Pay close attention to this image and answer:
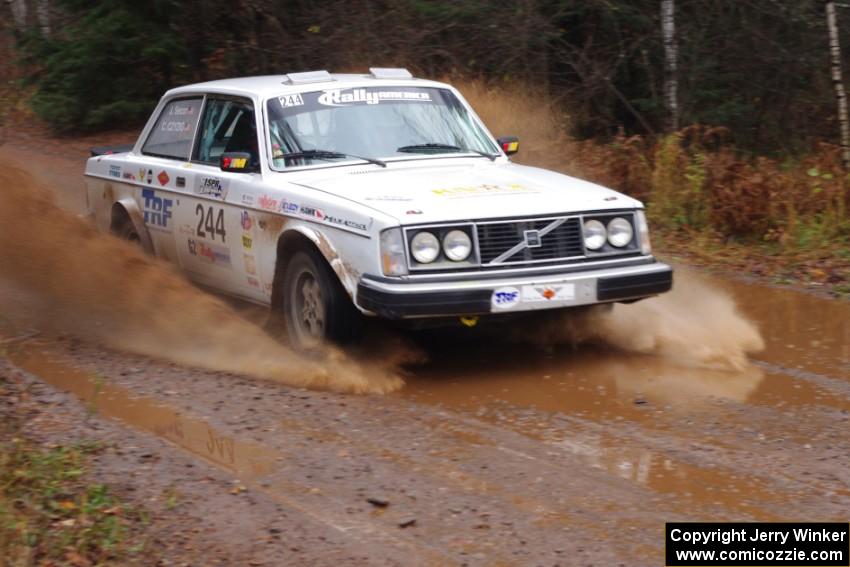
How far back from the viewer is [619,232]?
647 cm

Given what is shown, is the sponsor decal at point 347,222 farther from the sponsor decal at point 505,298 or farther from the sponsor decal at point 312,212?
the sponsor decal at point 505,298

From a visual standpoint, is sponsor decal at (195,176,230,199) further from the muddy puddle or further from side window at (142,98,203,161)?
the muddy puddle

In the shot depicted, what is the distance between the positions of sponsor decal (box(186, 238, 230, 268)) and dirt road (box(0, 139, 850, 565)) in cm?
86

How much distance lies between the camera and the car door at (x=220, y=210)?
7211 millimetres

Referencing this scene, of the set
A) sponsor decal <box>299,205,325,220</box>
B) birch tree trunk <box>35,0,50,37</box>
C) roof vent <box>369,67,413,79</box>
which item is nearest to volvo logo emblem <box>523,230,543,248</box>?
sponsor decal <box>299,205,325,220</box>

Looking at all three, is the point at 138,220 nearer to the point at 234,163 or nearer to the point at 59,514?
the point at 234,163

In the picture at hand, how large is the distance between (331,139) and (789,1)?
8.11 m

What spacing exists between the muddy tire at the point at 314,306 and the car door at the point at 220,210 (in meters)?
0.46

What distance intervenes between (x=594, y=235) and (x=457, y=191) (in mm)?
803

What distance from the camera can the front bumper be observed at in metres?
5.88

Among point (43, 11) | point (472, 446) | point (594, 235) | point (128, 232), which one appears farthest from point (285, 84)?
point (43, 11)

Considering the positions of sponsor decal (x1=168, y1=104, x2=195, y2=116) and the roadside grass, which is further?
sponsor decal (x1=168, y1=104, x2=195, y2=116)

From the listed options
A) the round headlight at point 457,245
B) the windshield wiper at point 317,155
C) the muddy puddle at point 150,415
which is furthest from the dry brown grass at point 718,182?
the muddy puddle at point 150,415

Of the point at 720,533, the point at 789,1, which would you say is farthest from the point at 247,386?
the point at 789,1
